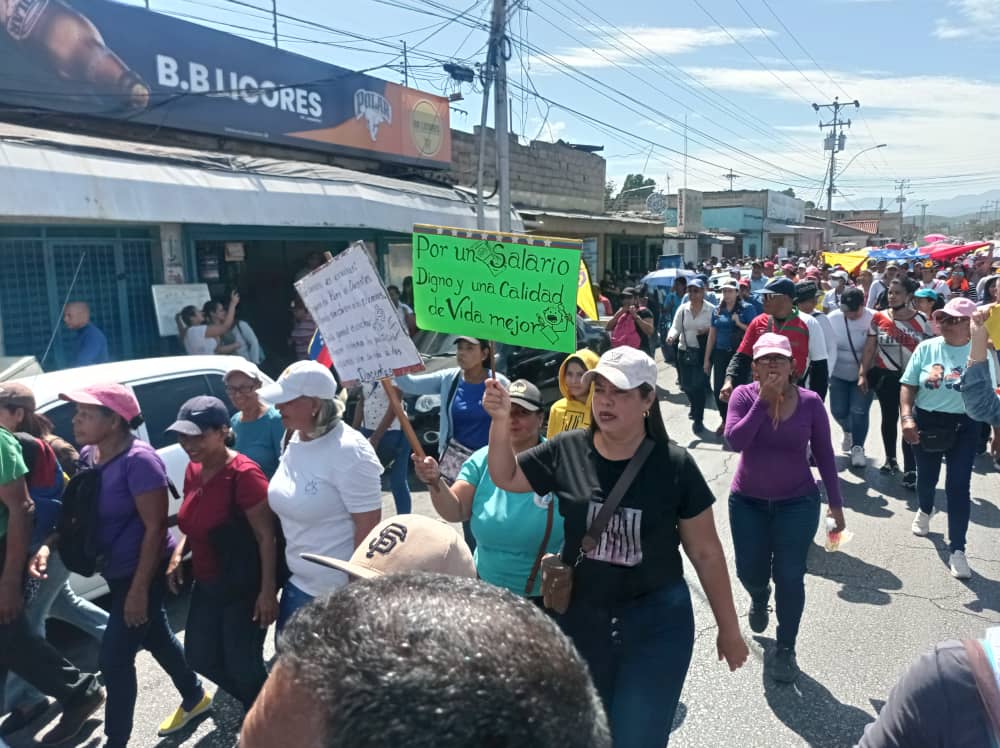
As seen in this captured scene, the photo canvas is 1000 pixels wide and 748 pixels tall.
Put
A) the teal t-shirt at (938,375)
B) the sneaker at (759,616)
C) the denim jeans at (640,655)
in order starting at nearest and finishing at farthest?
1. the denim jeans at (640,655)
2. the sneaker at (759,616)
3. the teal t-shirt at (938,375)

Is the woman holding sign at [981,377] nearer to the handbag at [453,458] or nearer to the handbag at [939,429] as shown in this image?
the handbag at [939,429]

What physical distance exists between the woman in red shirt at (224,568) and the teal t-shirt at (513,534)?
96cm

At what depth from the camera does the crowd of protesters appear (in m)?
2.70

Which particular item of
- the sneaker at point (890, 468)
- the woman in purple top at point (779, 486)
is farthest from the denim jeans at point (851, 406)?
the woman in purple top at point (779, 486)

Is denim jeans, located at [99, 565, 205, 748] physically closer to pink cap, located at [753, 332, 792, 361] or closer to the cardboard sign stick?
the cardboard sign stick

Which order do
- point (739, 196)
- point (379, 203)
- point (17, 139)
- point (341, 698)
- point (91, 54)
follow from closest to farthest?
1. point (341, 698)
2. point (17, 139)
3. point (91, 54)
4. point (379, 203)
5. point (739, 196)

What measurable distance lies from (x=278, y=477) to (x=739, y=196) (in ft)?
192

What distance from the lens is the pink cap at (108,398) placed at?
11.0ft

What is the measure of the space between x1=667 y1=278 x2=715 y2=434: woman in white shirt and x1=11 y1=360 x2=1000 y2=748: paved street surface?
2.90 meters

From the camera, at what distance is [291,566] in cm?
333

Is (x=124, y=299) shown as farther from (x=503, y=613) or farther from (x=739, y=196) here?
(x=739, y=196)

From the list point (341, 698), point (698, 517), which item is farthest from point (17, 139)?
point (341, 698)

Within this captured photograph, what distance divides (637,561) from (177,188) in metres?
8.71

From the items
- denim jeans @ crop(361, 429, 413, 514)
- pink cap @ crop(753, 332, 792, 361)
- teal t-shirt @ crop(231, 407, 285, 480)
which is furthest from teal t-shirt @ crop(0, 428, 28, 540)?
pink cap @ crop(753, 332, 792, 361)
